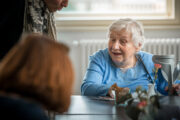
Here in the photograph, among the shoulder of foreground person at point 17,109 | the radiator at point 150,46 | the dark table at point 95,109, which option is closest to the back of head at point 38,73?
the shoulder of foreground person at point 17,109

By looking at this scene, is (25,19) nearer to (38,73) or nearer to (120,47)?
(120,47)

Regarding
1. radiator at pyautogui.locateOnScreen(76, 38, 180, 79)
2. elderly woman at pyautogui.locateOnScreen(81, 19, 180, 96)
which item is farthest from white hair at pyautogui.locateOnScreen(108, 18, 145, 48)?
radiator at pyautogui.locateOnScreen(76, 38, 180, 79)

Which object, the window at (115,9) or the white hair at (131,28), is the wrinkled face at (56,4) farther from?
the window at (115,9)

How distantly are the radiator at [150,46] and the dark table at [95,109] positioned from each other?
1950 millimetres

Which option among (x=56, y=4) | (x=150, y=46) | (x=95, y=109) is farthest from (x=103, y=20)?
(x=95, y=109)

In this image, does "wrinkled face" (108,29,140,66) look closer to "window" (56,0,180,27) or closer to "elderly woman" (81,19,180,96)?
"elderly woman" (81,19,180,96)

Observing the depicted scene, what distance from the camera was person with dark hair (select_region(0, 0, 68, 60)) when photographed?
1.42 meters

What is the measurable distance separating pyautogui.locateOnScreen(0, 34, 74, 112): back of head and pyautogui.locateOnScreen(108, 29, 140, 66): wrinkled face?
1658 millimetres

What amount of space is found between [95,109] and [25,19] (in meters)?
0.72

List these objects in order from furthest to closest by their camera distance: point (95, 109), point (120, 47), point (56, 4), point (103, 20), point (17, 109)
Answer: point (103, 20)
point (120, 47)
point (56, 4)
point (95, 109)
point (17, 109)

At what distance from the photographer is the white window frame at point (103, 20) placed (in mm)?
3826

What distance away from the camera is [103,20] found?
3885 mm

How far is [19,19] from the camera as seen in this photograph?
1.45m

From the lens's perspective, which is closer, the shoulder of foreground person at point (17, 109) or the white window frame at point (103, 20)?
the shoulder of foreground person at point (17, 109)
